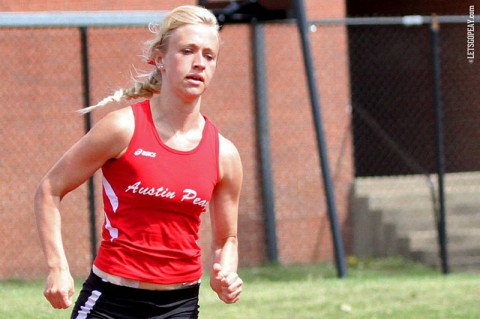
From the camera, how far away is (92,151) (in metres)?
3.92

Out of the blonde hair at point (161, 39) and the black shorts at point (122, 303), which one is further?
the blonde hair at point (161, 39)

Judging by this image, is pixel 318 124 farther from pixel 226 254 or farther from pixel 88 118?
pixel 226 254

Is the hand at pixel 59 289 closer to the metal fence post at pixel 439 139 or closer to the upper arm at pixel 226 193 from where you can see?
the upper arm at pixel 226 193

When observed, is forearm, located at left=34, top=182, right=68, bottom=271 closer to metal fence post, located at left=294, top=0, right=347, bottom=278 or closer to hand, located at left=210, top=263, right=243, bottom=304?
hand, located at left=210, top=263, right=243, bottom=304

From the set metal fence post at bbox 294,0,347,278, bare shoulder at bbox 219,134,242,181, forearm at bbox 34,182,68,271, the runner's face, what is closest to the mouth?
the runner's face

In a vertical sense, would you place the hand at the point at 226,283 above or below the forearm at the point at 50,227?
below

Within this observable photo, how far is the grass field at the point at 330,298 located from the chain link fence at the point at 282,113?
1.10 m

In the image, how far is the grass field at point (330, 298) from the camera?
7918mm

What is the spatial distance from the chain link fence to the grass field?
1096 millimetres

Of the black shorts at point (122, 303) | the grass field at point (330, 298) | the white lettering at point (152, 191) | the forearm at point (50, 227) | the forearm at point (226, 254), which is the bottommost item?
the grass field at point (330, 298)

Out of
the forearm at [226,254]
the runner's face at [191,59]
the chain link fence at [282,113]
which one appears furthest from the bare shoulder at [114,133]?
the chain link fence at [282,113]

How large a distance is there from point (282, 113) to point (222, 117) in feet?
2.79

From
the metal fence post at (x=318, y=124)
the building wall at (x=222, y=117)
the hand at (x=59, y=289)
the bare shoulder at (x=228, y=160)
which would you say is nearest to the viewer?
the hand at (x=59, y=289)

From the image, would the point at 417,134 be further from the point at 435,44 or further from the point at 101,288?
the point at 101,288
